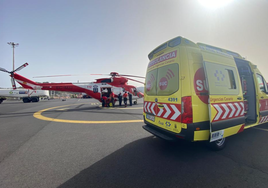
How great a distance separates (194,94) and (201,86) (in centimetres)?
30

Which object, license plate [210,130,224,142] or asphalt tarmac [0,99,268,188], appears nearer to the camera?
asphalt tarmac [0,99,268,188]

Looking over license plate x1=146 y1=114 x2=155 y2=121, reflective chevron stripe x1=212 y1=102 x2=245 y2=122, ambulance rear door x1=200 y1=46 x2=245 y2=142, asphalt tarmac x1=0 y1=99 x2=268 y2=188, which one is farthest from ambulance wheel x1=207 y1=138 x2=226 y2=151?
license plate x1=146 y1=114 x2=155 y2=121

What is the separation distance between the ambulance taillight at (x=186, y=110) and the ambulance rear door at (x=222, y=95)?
476 millimetres

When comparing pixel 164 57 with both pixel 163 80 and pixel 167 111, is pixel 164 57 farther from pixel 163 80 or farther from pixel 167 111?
pixel 167 111

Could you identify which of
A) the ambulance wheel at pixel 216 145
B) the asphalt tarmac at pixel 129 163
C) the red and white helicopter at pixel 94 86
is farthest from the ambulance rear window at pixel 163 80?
the red and white helicopter at pixel 94 86

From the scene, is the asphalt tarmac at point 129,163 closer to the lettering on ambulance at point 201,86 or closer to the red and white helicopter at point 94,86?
the lettering on ambulance at point 201,86

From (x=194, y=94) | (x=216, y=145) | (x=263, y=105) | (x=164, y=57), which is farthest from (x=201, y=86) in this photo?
(x=263, y=105)

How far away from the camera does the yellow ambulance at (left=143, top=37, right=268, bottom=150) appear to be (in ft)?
8.82

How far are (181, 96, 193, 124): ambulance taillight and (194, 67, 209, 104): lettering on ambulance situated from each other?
273mm

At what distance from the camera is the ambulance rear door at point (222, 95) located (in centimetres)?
284

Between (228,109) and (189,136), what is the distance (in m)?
1.38

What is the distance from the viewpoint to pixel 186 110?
8.71 feet

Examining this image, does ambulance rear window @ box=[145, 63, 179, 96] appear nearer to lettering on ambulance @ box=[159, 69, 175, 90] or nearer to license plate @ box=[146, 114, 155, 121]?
lettering on ambulance @ box=[159, 69, 175, 90]

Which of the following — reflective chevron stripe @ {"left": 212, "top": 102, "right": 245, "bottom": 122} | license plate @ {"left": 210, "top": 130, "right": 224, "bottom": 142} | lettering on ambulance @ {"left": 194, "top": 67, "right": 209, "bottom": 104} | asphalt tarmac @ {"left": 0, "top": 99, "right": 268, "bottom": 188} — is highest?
lettering on ambulance @ {"left": 194, "top": 67, "right": 209, "bottom": 104}
